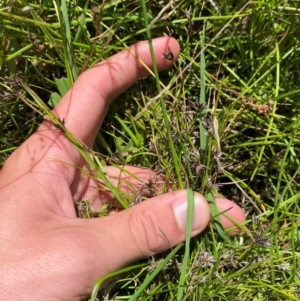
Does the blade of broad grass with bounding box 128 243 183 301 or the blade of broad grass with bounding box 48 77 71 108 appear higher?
the blade of broad grass with bounding box 48 77 71 108

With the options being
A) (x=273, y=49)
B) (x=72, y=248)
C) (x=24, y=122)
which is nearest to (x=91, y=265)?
(x=72, y=248)

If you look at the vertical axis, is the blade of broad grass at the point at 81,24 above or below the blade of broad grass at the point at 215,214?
above

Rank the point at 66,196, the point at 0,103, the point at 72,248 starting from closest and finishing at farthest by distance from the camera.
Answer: the point at 72,248 < the point at 66,196 < the point at 0,103

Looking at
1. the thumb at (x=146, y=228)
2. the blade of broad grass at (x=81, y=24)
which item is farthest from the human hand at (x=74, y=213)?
the blade of broad grass at (x=81, y=24)

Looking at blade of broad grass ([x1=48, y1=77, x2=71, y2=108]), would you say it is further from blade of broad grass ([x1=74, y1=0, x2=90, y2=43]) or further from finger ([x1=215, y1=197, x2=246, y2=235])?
finger ([x1=215, y1=197, x2=246, y2=235])

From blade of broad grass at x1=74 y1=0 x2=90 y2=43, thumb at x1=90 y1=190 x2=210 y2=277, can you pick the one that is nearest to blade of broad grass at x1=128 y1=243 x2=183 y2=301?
thumb at x1=90 y1=190 x2=210 y2=277

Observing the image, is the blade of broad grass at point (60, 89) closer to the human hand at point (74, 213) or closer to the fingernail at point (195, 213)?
the human hand at point (74, 213)

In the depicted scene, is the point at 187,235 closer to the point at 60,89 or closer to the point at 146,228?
the point at 146,228

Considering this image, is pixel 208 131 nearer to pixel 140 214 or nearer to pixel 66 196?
pixel 140 214

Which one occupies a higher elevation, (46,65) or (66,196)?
(46,65)
